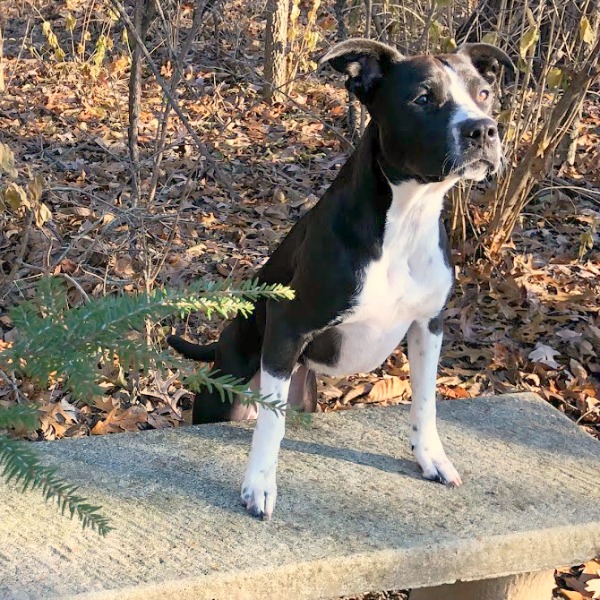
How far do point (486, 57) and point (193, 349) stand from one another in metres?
1.65

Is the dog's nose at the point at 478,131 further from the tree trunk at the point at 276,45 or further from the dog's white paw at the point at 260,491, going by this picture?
the tree trunk at the point at 276,45

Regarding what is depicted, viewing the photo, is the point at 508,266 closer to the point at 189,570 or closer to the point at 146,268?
the point at 146,268

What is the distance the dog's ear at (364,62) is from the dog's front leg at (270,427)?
0.72m

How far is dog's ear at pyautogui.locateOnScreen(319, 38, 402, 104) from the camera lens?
2.37 metres

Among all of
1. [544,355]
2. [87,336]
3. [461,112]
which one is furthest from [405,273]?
[544,355]

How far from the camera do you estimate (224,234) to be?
5332mm

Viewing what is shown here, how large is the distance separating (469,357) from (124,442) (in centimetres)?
207


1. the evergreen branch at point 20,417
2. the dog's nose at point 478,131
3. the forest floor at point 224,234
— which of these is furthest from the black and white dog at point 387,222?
the evergreen branch at point 20,417

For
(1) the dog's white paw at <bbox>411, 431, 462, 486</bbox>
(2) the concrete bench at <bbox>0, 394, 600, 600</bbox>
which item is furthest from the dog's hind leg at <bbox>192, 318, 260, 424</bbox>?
(1) the dog's white paw at <bbox>411, 431, 462, 486</bbox>

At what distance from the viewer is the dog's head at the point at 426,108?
220cm

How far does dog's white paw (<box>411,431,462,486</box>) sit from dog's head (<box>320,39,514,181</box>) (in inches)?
36.4

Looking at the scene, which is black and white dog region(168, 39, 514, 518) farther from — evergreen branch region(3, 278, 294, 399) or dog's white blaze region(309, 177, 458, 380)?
evergreen branch region(3, 278, 294, 399)

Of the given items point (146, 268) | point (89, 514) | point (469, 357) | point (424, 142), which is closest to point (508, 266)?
point (469, 357)

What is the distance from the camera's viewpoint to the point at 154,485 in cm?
258
